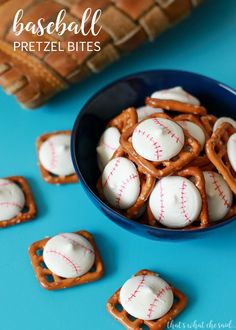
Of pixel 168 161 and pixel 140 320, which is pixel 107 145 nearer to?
pixel 168 161

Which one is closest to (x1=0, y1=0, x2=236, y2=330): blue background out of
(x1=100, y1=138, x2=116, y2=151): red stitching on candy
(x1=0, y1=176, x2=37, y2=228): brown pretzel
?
(x1=0, y1=176, x2=37, y2=228): brown pretzel

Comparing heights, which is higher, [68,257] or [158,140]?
→ [158,140]

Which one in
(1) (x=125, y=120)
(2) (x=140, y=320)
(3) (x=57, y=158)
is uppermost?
(1) (x=125, y=120)

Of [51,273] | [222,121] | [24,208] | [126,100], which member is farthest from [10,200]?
[222,121]

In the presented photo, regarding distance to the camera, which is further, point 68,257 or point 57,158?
point 57,158

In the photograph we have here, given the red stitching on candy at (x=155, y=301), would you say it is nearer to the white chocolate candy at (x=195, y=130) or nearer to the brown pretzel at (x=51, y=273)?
the brown pretzel at (x=51, y=273)

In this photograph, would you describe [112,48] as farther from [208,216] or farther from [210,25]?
[208,216]
